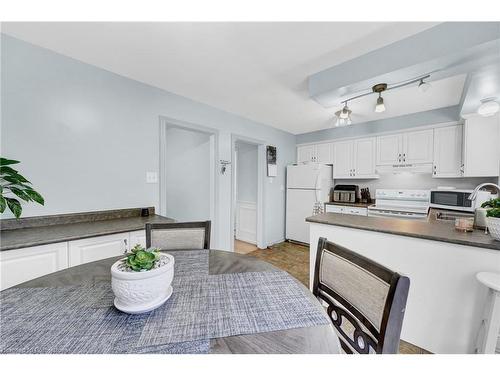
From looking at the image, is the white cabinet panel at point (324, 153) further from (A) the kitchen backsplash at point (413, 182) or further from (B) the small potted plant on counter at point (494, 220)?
(B) the small potted plant on counter at point (494, 220)

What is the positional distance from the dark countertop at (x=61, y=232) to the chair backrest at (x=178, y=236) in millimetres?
479

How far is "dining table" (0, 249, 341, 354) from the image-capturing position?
576 mm

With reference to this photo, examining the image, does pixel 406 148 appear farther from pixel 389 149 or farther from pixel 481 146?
pixel 481 146

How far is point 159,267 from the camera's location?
71 cm

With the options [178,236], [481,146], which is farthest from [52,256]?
[481,146]

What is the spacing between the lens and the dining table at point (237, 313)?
0.58m

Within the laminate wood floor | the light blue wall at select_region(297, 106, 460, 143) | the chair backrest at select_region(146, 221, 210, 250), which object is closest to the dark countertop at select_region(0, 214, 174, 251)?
the chair backrest at select_region(146, 221, 210, 250)

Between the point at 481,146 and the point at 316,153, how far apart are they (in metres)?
2.33

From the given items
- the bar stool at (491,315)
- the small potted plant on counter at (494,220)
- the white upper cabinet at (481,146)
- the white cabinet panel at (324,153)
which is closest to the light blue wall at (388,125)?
the white cabinet panel at (324,153)

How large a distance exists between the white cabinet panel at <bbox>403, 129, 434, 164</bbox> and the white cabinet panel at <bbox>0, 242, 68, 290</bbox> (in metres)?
4.43

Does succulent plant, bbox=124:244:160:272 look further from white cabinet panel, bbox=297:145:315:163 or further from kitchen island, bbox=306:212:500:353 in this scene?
white cabinet panel, bbox=297:145:315:163

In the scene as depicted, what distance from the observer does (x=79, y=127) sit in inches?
73.5

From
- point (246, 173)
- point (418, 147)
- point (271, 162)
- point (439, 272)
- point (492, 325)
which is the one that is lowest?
point (492, 325)
